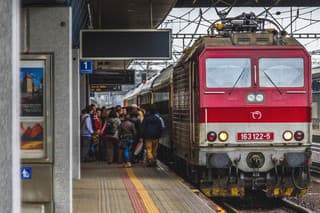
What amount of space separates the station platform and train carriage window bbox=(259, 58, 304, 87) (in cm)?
255

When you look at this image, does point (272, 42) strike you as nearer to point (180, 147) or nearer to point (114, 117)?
point (180, 147)

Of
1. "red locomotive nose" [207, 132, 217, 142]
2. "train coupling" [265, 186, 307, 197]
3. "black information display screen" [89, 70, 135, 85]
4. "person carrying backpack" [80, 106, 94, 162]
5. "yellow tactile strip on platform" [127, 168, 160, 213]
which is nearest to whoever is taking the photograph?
"yellow tactile strip on platform" [127, 168, 160, 213]

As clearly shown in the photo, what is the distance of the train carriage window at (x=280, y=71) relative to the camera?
13.0 metres

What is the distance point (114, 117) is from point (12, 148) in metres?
14.7

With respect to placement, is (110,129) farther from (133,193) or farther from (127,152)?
(133,193)

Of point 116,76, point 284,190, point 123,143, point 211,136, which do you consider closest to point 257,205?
point 284,190

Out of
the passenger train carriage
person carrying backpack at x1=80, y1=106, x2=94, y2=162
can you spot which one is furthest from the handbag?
the passenger train carriage

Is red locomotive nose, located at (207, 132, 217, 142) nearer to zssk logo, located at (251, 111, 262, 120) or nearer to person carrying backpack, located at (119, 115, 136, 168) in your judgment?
zssk logo, located at (251, 111, 262, 120)

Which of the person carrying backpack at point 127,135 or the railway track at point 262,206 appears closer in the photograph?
the railway track at point 262,206

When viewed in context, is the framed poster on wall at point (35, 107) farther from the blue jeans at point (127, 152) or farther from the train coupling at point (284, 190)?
the blue jeans at point (127, 152)

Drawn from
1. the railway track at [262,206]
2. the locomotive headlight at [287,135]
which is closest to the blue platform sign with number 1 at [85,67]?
the railway track at [262,206]

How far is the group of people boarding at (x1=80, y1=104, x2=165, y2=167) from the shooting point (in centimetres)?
1694

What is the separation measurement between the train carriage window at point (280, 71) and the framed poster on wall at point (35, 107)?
574cm

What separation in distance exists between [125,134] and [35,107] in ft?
32.3
